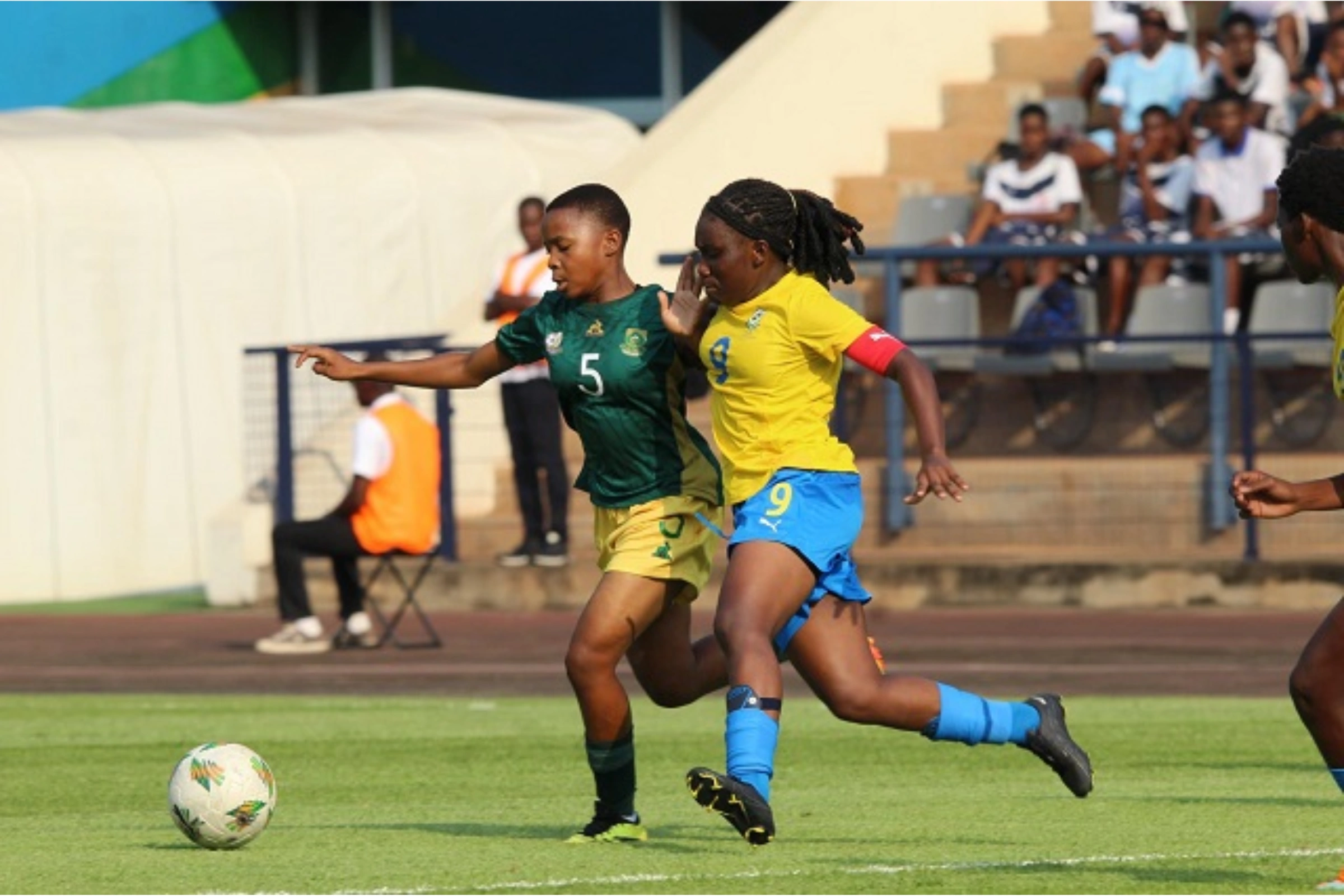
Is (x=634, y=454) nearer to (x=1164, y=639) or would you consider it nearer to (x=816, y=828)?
(x=816, y=828)

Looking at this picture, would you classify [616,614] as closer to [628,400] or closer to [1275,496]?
[628,400]

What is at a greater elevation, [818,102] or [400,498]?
[818,102]

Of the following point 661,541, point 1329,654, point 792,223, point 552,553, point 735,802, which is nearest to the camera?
point 1329,654

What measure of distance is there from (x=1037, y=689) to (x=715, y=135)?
9995 mm

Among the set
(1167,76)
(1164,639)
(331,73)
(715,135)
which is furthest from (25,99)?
(1164,639)

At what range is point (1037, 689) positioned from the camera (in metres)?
→ 16.2

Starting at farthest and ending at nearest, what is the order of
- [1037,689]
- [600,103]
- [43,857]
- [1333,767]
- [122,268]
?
1. [600,103]
2. [122,268]
3. [1037,689]
4. [43,857]
5. [1333,767]

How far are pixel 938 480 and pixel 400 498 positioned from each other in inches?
403

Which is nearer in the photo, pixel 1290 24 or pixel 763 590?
pixel 763 590

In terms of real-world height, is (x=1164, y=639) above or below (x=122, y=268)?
below

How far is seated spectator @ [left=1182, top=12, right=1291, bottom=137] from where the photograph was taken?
73.6 feet

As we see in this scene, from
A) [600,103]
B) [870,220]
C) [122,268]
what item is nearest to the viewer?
[122,268]

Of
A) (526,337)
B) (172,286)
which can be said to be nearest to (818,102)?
(172,286)

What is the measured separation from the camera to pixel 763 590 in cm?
902
